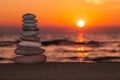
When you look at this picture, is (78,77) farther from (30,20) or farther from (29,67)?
(30,20)

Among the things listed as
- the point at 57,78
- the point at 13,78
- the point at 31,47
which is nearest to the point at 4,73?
the point at 13,78

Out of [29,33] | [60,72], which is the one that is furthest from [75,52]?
[60,72]

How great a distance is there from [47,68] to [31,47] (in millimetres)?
1805

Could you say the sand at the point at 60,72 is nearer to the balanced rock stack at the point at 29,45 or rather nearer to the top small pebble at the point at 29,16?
the balanced rock stack at the point at 29,45

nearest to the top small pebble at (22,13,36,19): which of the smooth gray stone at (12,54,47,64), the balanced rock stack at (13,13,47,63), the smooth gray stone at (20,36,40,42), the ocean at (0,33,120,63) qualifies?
the balanced rock stack at (13,13,47,63)

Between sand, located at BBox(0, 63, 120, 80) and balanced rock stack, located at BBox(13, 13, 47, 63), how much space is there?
0.48 m

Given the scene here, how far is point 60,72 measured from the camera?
11.6 metres

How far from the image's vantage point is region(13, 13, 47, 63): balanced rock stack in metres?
13.9

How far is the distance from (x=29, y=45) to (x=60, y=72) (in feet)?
9.46

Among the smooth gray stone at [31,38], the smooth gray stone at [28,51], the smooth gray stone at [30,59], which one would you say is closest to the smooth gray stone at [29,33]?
the smooth gray stone at [31,38]

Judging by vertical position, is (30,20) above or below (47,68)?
above

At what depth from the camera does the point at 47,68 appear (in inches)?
496

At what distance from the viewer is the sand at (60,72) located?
34.7 ft

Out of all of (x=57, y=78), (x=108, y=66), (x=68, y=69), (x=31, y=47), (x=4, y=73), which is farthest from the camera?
(x=31, y=47)
